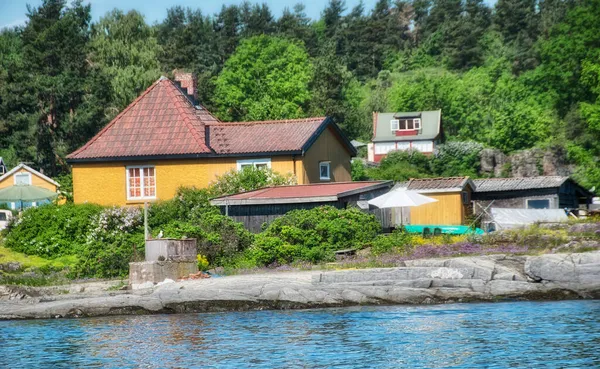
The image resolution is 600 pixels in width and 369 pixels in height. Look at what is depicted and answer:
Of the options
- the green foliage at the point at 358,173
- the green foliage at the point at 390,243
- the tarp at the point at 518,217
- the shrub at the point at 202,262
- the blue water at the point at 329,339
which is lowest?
the blue water at the point at 329,339

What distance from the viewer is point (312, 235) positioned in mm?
36375

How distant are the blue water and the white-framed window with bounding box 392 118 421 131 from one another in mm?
59654

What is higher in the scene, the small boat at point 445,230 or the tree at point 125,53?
the tree at point 125,53

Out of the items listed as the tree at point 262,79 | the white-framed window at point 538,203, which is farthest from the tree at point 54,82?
the white-framed window at point 538,203

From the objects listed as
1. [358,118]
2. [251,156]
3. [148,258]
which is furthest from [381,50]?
[148,258]

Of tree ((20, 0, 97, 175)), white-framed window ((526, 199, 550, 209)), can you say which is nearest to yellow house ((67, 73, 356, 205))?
white-framed window ((526, 199, 550, 209))

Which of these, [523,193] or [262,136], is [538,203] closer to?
[523,193]

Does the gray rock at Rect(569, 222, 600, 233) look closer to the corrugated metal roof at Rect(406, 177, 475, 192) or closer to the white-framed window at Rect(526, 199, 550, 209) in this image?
the corrugated metal roof at Rect(406, 177, 475, 192)

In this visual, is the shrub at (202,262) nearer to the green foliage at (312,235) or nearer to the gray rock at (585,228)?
the green foliage at (312,235)

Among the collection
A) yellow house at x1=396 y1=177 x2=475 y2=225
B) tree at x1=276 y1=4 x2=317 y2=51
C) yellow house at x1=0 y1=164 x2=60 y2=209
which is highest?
tree at x1=276 y1=4 x2=317 y2=51

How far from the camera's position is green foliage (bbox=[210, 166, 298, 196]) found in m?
43.1

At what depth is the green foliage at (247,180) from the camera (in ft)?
141

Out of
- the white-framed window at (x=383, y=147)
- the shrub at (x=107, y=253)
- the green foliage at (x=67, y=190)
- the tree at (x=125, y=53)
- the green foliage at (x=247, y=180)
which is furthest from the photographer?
the white-framed window at (x=383, y=147)

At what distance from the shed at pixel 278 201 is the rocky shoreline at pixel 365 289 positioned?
643cm
